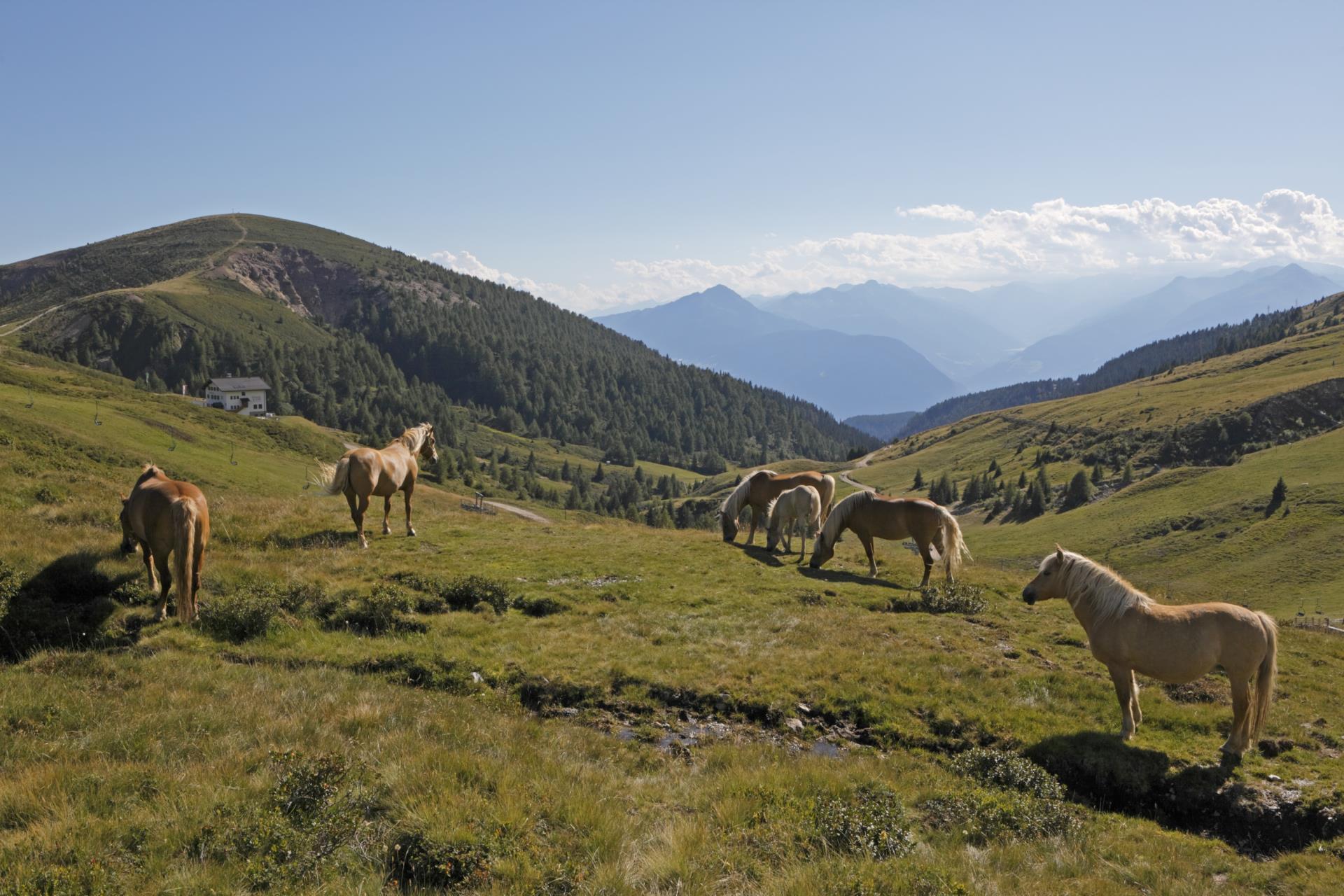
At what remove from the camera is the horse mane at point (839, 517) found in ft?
70.9

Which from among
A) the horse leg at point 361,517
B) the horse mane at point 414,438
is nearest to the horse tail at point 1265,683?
the horse leg at point 361,517

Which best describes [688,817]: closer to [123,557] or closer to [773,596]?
[773,596]

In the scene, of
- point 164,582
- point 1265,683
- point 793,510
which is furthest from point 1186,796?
point 164,582

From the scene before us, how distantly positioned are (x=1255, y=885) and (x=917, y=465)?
620ft

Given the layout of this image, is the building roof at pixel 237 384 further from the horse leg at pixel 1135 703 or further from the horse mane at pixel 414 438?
the horse leg at pixel 1135 703

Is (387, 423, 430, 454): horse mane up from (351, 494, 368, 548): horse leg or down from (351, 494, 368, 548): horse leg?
up

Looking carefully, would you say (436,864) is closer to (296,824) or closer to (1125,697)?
(296,824)

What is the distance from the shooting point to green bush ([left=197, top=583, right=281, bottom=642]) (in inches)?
471

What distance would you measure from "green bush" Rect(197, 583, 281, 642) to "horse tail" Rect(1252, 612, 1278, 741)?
16.8m

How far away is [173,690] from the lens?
8797mm

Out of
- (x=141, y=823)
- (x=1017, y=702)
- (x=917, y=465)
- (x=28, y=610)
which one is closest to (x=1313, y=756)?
(x=1017, y=702)

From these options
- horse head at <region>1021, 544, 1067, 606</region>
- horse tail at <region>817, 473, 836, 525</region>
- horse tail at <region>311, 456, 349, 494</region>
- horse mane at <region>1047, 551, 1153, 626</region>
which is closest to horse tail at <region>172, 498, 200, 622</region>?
horse tail at <region>311, 456, 349, 494</region>

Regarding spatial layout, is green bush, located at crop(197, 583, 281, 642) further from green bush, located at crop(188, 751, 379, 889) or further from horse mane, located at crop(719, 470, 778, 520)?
horse mane, located at crop(719, 470, 778, 520)

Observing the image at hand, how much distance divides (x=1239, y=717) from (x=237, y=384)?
174m
